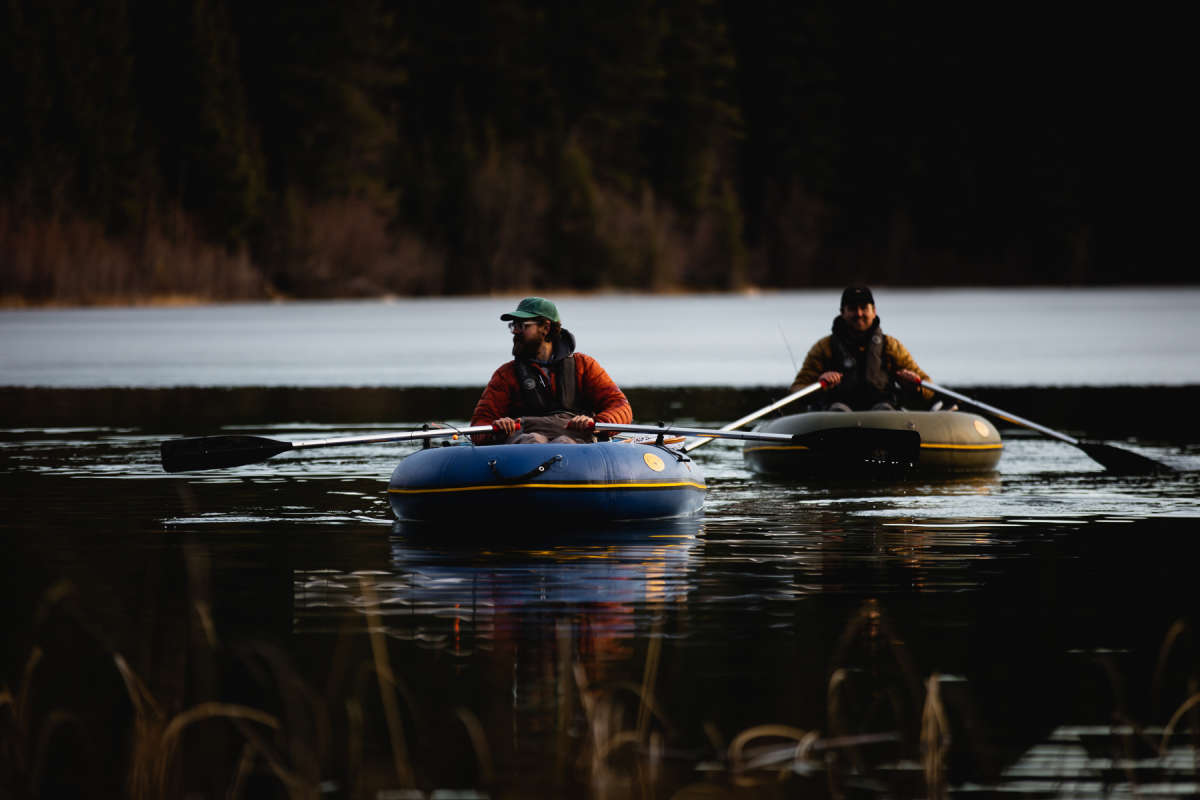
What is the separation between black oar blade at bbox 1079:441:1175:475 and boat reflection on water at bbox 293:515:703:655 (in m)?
3.97

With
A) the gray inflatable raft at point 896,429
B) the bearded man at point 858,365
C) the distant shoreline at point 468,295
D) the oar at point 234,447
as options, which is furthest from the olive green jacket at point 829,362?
the distant shoreline at point 468,295

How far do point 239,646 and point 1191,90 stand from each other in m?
94.0

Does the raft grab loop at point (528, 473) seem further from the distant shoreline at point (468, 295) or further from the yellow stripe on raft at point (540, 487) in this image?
the distant shoreline at point (468, 295)

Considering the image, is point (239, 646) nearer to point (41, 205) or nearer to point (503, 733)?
point (503, 733)

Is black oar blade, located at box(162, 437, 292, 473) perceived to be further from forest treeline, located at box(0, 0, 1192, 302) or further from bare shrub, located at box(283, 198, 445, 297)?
bare shrub, located at box(283, 198, 445, 297)

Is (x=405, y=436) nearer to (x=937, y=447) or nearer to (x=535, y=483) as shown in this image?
(x=535, y=483)

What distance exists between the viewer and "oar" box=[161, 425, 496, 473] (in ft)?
40.5

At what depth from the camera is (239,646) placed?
8250mm

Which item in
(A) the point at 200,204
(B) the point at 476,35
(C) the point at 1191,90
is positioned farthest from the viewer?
(C) the point at 1191,90

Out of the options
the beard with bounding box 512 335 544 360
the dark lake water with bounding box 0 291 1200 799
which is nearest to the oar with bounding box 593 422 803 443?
the dark lake water with bounding box 0 291 1200 799

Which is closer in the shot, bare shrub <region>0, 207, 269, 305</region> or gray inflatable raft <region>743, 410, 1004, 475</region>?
gray inflatable raft <region>743, 410, 1004, 475</region>

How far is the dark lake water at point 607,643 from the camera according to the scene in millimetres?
6285

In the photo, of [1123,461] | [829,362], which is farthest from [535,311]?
[1123,461]

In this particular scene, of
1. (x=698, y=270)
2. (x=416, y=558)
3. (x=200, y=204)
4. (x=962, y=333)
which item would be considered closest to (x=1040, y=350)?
(x=962, y=333)
